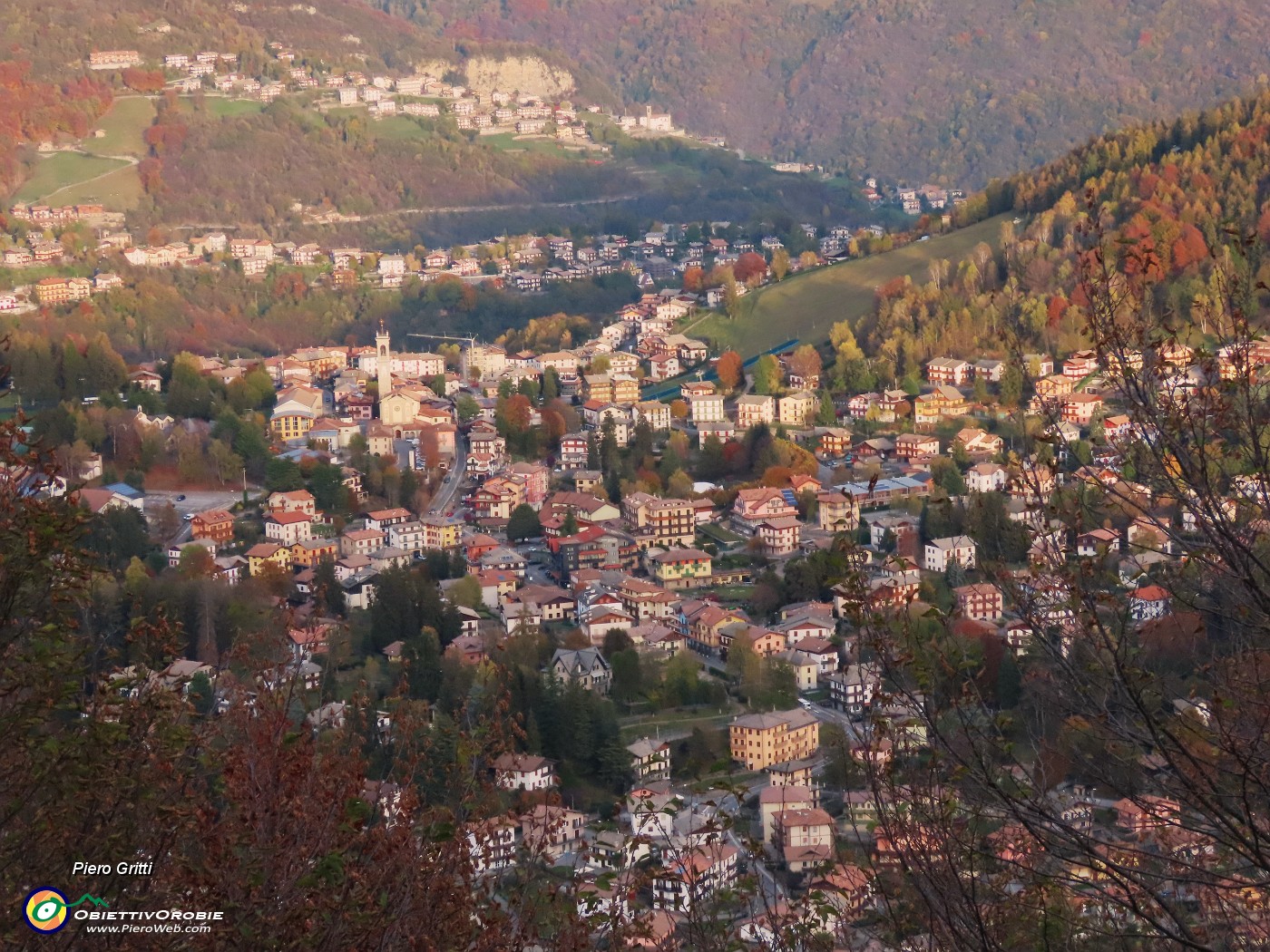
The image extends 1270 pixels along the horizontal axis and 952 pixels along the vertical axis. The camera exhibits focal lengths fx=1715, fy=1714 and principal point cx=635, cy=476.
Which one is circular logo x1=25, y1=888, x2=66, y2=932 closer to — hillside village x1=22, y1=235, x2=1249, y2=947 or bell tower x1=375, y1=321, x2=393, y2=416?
hillside village x1=22, y1=235, x2=1249, y2=947

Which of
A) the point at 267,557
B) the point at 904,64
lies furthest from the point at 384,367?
the point at 904,64

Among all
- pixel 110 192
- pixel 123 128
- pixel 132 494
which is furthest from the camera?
pixel 123 128

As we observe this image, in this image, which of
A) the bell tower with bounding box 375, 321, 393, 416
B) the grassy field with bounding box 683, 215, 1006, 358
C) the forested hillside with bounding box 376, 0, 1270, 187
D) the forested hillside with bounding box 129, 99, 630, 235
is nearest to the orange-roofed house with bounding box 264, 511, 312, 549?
the bell tower with bounding box 375, 321, 393, 416

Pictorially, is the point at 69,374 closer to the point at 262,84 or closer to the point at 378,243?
the point at 378,243

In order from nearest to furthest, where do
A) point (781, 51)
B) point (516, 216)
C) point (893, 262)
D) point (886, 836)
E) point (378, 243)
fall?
point (886, 836) < point (893, 262) < point (378, 243) < point (516, 216) < point (781, 51)

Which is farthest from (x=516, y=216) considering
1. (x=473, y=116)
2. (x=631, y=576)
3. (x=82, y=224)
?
(x=631, y=576)

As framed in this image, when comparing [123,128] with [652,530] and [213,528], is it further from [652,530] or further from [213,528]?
[652,530]
